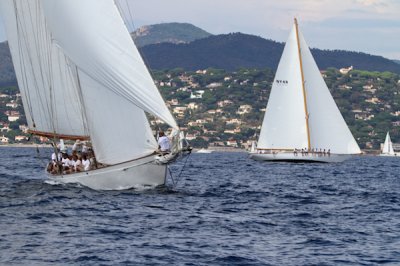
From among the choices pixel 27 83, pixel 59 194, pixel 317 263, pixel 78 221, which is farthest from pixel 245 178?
pixel 317 263

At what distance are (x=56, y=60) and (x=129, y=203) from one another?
12.4m

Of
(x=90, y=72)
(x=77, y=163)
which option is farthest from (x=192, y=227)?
(x=77, y=163)

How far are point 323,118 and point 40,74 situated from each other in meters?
47.0

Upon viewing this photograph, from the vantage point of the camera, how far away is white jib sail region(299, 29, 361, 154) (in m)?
89.4

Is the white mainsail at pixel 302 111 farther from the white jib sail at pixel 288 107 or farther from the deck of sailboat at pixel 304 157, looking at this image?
the deck of sailboat at pixel 304 157

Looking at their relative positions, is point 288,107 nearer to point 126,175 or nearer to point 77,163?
point 77,163

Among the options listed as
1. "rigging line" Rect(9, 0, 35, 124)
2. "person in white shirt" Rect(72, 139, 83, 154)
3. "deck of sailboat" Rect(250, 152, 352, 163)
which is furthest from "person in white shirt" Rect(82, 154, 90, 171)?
"deck of sailboat" Rect(250, 152, 352, 163)

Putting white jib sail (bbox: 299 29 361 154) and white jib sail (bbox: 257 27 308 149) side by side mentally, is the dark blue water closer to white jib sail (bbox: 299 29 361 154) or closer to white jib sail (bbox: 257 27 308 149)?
white jib sail (bbox: 299 29 361 154)

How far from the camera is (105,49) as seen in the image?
38219mm

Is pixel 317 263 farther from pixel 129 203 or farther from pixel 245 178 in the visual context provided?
pixel 245 178

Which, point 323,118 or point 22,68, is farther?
point 323,118

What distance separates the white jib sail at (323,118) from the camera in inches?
3521

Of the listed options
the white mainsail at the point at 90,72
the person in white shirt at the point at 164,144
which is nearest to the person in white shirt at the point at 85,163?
the white mainsail at the point at 90,72

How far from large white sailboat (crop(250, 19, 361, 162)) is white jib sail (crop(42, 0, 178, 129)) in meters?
51.8
